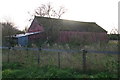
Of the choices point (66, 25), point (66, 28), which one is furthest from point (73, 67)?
point (66, 25)

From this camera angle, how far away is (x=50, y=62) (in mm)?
8375

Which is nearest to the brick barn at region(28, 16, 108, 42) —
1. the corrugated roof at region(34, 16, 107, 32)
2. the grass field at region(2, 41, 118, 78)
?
the corrugated roof at region(34, 16, 107, 32)

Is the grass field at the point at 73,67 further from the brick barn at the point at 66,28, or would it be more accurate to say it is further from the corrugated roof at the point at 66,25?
the corrugated roof at the point at 66,25

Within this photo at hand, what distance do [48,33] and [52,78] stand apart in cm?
Answer: 1906

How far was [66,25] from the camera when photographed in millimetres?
32281

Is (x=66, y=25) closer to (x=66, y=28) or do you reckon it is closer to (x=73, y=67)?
(x=66, y=28)

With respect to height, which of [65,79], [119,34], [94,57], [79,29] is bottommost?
[65,79]

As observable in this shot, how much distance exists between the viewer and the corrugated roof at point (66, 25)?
25.8m

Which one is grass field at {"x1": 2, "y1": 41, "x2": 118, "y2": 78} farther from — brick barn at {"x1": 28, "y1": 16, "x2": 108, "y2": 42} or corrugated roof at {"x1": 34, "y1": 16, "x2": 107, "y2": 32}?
corrugated roof at {"x1": 34, "y1": 16, "x2": 107, "y2": 32}

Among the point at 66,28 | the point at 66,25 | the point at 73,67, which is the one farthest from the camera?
the point at 66,25

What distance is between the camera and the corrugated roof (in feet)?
84.7

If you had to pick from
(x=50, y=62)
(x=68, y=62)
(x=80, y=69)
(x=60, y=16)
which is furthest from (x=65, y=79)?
(x=60, y=16)

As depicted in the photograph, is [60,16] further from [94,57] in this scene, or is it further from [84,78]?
[84,78]

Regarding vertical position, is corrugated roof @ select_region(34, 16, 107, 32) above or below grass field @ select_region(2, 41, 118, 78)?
above
